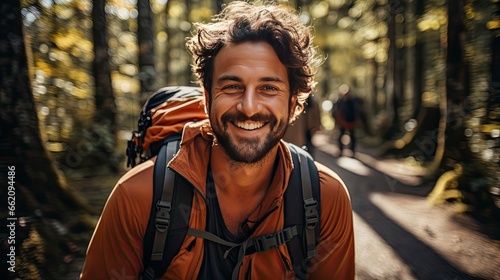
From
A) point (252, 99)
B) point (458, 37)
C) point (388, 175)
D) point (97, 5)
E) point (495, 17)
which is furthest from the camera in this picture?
point (388, 175)

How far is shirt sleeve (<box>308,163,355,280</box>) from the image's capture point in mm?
2520

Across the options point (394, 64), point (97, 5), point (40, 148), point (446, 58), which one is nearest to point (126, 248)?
point (40, 148)

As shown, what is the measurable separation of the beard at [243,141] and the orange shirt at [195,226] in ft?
0.55

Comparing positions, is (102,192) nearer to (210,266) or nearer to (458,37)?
(210,266)

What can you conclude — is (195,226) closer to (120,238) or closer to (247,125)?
(120,238)

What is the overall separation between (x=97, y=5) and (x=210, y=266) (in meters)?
8.66

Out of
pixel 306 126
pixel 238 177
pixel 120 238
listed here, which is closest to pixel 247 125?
pixel 238 177

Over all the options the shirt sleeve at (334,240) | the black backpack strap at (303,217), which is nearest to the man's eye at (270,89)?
the black backpack strap at (303,217)

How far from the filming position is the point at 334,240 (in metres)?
2.54

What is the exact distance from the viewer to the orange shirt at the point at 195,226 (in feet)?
7.39

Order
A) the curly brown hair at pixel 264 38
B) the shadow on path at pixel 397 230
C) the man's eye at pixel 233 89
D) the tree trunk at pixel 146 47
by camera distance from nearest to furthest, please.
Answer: the man's eye at pixel 233 89
the curly brown hair at pixel 264 38
the shadow on path at pixel 397 230
the tree trunk at pixel 146 47

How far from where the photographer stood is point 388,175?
9719 mm

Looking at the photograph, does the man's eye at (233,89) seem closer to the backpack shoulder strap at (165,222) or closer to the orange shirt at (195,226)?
the orange shirt at (195,226)

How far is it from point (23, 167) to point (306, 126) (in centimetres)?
541
